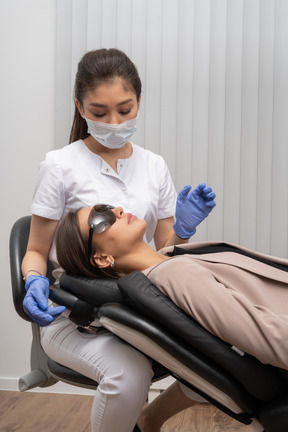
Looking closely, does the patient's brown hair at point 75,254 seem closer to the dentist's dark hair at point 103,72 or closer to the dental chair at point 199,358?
the dental chair at point 199,358

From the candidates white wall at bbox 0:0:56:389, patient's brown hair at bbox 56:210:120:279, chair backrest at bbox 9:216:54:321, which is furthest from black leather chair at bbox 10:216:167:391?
white wall at bbox 0:0:56:389

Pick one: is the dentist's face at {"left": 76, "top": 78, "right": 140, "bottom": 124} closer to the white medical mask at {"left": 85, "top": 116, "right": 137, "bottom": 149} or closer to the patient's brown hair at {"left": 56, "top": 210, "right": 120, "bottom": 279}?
the white medical mask at {"left": 85, "top": 116, "right": 137, "bottom": 149}

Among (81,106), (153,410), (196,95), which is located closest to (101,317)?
(153,410)

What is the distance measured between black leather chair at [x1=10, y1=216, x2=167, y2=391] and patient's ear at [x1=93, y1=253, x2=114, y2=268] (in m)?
0.13

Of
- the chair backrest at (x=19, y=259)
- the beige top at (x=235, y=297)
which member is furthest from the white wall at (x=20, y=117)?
the beige top at (x=235, y=297)

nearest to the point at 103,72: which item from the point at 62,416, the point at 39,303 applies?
the point at 39,303

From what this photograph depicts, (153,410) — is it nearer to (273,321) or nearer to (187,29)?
(273,321)

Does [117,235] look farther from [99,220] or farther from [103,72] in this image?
[103,72]

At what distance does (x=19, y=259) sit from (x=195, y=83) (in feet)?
4.46

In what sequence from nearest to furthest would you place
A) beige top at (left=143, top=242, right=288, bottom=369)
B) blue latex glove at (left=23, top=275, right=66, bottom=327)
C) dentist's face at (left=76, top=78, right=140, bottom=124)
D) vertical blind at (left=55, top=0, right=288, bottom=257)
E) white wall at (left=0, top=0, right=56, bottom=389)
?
beige top at (left=143, top=242, right=288, bottom=369)
blue latex glove at (left=23, top=275, right=66, bottom=327)
dentist's face at (left=76, top=78, right=140, bottom=124)
vertical blind at (left=55, top=0, right=288, bottom=257)
white wall at (left=0, top=0, right=56, bottom=389)

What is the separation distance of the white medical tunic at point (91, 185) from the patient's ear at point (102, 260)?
0.24 meters

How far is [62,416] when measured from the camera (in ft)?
7.63

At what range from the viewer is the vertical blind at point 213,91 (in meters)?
2.44

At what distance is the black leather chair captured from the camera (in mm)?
1407
